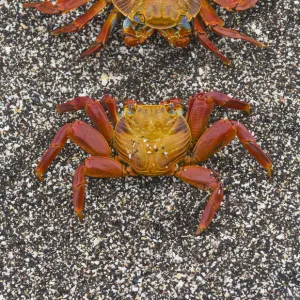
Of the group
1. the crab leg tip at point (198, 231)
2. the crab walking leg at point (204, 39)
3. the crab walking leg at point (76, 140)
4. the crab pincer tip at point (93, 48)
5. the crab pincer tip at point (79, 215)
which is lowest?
the crab leg tip at point (198, 231)

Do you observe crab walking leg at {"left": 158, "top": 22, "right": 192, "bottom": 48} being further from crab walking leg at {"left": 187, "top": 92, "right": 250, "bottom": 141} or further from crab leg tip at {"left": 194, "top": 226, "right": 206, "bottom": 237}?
crab leg tip at {"left": 194, "top": 226, "right": 206, "bottom": 237}

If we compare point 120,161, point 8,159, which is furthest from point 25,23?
point 120,161

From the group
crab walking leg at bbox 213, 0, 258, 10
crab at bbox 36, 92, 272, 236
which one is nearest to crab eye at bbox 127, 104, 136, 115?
crab at bbox 36, 92, 272, 236

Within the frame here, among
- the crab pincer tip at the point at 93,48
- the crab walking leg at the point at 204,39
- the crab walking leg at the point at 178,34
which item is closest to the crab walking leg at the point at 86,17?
the crab pincer tip at the point at 93,48

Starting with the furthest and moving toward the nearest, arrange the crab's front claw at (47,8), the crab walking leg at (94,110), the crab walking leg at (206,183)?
the crab's front claw at (47,8) → the crab walking leg at (94,110) → the crab walking leg at (206,183)

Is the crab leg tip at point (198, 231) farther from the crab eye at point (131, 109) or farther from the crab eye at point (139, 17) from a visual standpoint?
the crab eye at point (139, 17)

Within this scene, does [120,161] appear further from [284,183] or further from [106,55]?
[284,183]
